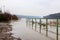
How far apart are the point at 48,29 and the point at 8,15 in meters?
43.5

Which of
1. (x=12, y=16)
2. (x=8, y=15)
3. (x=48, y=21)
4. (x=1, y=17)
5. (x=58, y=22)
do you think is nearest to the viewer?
(x=58, y=22)

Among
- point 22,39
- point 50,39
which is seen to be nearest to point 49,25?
point 50,39

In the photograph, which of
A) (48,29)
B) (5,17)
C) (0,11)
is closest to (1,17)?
(5,17)

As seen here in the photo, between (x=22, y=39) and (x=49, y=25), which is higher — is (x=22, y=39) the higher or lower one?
the lower one

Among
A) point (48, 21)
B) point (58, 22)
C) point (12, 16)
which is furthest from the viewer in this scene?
point (12, 16)

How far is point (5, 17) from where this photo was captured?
4997 cm

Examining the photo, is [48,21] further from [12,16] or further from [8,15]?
[12,16]

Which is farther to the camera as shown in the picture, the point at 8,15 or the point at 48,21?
the point at 8,15

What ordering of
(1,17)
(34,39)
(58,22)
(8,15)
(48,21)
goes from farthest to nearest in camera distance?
(8,15) < (1,17) < (48,21) < (34,39) < (58,22)

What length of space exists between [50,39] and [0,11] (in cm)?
4880

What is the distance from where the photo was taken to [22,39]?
7582 millimetres

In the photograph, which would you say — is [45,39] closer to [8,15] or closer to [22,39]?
[22,39]

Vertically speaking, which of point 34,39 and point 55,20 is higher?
point 55,20

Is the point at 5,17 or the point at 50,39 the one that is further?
the point at 5,17
